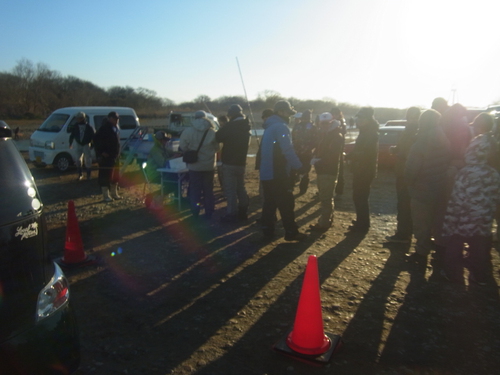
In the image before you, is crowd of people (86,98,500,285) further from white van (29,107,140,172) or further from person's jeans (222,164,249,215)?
white van (29,107,140,172)

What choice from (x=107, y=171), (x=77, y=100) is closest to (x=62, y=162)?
(x=107, y=171)

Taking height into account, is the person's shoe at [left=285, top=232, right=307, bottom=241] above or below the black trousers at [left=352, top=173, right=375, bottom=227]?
below

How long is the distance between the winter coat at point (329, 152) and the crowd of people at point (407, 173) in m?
0.02

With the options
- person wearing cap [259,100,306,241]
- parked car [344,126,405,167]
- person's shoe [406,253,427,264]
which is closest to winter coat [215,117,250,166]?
person wearing cap [259,100,306,241]

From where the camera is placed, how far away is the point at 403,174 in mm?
5691

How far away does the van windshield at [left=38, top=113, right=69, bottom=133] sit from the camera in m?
13.1

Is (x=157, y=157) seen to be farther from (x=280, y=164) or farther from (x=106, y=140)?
(x=280, y=164)

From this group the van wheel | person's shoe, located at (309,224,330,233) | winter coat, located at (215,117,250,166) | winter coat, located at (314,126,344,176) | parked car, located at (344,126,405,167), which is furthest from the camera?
the van wheel

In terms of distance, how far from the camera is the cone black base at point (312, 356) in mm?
3045

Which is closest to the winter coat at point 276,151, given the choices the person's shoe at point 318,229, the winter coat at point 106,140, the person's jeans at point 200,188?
the person's shoe at point 318,229

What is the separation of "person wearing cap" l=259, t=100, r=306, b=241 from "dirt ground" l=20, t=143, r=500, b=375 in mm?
535

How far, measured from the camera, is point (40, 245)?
8.16 ft

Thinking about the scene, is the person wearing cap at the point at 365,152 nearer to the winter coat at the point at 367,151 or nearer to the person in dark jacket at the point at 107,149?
the winter coat at the point at 367,151

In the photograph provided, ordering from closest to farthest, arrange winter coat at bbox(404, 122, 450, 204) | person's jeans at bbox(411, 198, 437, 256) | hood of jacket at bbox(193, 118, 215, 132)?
winter coat at bbox(404, 122, 450, 204) → person's jeans at bbox(411, 198, 437, 256) → hood of jacket at bbox(193, 118, 215, 132)
